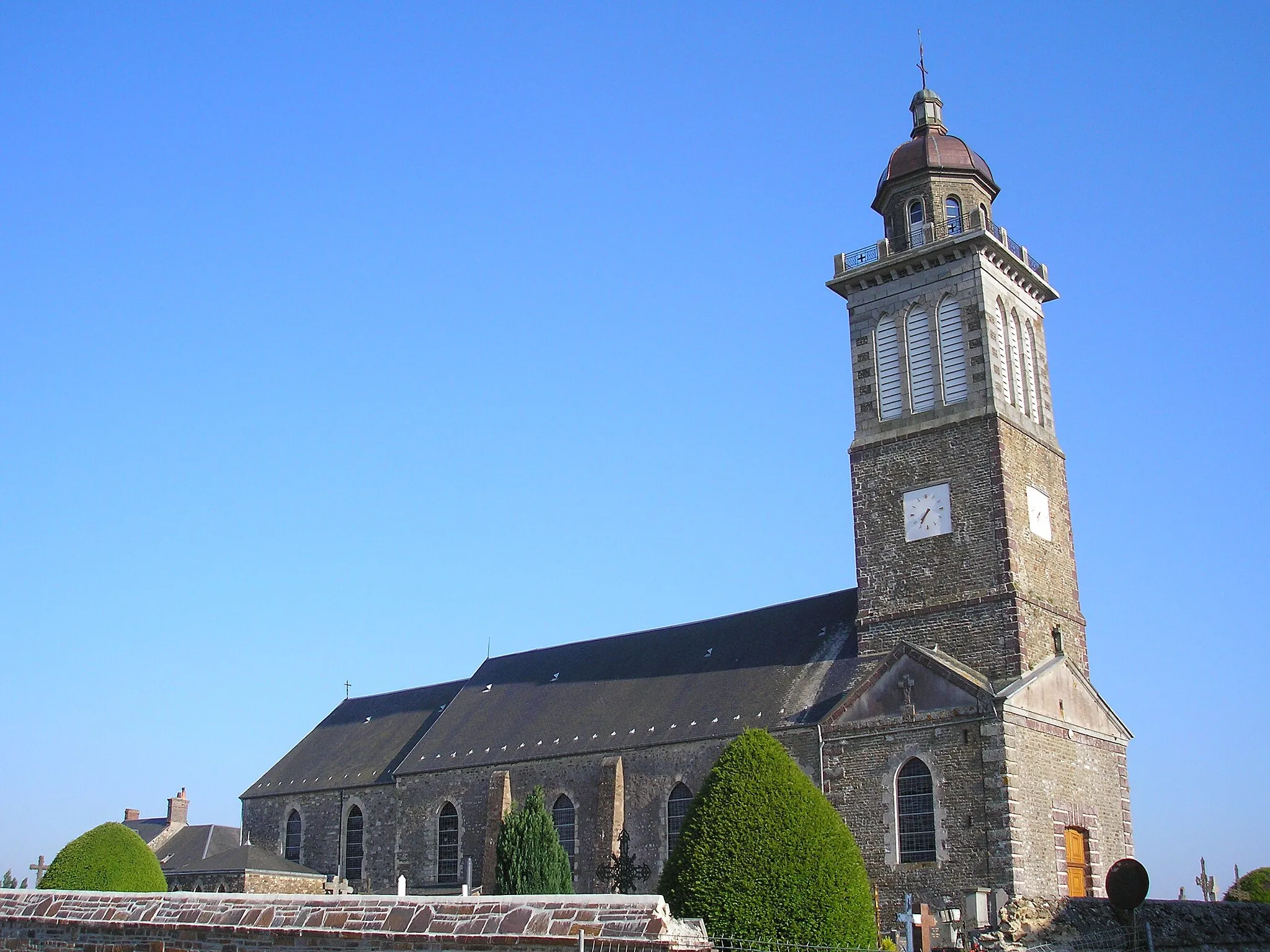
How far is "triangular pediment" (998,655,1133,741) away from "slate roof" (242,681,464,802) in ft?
66.0

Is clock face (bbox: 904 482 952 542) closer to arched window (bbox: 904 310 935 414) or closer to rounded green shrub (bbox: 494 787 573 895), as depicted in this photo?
arched window (bbox: 904 310 935 414)

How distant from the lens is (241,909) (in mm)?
12953

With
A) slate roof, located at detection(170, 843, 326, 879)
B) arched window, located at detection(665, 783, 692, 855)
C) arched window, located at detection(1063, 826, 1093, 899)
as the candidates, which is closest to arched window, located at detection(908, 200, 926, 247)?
arched window, located at detection(1063, 826, 1093, 899)

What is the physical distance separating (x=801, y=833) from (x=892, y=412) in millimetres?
14932

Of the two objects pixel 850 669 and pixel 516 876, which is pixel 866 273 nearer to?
pixel 850 669

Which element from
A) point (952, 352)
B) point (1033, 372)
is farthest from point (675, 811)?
point (1033, 372)

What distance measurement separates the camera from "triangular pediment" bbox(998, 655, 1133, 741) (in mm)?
25859

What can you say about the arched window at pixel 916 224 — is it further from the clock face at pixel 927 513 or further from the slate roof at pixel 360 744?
the slate roof at pixel 360 744

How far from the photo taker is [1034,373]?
3147cm

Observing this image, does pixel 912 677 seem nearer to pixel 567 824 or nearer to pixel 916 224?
pixel 567 824

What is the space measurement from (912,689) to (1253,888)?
16166 mm

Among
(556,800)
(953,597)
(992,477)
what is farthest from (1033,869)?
(556,800)

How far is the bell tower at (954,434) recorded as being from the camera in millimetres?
27875

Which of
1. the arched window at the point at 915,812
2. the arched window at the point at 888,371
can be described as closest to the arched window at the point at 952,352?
the arched window at the point at 888,371
